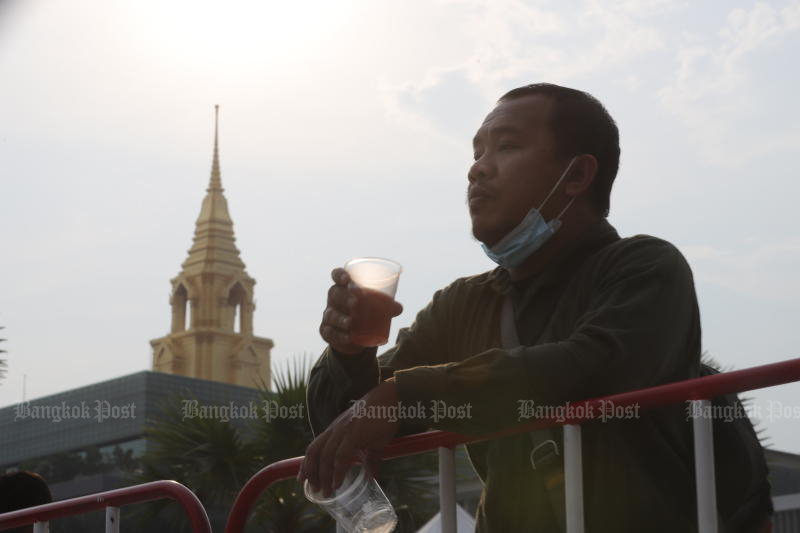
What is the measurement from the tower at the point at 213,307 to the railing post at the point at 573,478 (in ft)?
229

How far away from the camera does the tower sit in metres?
72.0

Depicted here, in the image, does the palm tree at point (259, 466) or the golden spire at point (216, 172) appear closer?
the palm tree at point (259, 466)

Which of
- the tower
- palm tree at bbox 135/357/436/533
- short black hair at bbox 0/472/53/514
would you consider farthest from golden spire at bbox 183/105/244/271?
short black hair at bbox 0/472/53/514

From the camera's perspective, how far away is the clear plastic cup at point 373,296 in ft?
8.02

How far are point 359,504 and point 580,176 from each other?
88 cm

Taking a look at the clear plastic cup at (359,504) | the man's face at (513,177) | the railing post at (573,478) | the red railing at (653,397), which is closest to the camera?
the red railing at (653,397)

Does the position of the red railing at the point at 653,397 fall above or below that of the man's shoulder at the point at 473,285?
below

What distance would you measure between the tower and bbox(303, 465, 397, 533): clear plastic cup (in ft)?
227

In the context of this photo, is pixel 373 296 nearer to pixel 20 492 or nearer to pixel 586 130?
pixel 586 130

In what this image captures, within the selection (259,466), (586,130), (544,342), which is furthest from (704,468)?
(259,466)

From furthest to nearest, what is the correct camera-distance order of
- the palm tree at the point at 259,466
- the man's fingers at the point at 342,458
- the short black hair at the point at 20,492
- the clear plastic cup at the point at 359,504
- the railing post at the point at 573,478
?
the palm tree at the point at 259,466
the short black hair at the point at 20,492
the clear plastic cup at the point at 359,504
the man's fingers at the point at 342,458
the railing post at the point at 573,478

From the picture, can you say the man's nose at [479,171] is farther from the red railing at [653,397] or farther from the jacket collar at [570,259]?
the red railing at [653,397]

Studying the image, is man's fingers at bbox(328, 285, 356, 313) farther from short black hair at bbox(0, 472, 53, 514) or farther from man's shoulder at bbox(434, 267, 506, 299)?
short black hair at bbox(0, 472, 53, 514)

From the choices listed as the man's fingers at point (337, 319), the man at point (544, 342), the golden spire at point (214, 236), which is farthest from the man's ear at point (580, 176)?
the golden spire at point (214, 236)
